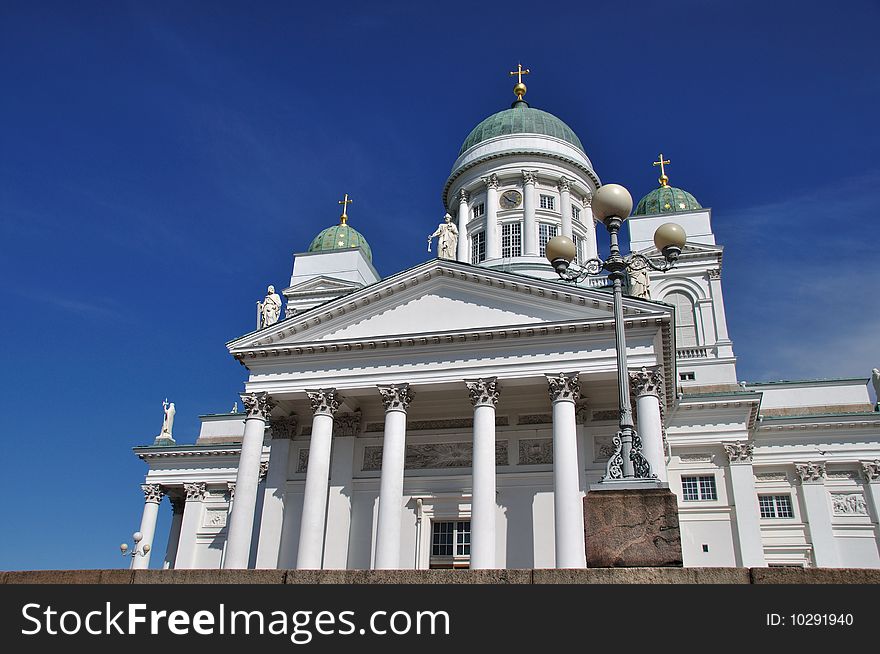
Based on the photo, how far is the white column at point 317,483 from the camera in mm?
24141

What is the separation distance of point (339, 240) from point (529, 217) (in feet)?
38.1

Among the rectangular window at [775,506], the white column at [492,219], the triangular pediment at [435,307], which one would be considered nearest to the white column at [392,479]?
the triangular pediment at [435,307]

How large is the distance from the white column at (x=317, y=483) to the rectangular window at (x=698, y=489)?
15381 millimetres

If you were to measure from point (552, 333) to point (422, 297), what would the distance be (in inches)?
199

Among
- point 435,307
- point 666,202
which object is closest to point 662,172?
point 666,202

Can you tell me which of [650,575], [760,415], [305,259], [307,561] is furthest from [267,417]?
[760,415]

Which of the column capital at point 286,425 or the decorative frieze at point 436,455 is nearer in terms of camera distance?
the decorative frieze at point 436,455

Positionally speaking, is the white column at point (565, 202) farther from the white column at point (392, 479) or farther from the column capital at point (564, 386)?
the white column at point (392, 479)

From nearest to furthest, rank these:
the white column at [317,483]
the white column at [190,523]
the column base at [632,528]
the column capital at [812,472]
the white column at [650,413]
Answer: the column base at [632,528] → the white column at [650,413] → the white column at [317,483] → the column capital at [812,472] → the white column at [190,523]

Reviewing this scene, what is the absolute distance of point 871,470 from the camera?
32.7 metres

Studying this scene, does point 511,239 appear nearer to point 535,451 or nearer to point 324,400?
point 535,451

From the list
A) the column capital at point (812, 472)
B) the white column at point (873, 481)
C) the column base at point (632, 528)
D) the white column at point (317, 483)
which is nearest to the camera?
the column base at point (632, 528)

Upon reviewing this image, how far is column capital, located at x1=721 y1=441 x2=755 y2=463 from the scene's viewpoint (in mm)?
31250

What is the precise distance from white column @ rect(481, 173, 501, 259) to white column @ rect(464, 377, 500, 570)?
1555 cm
